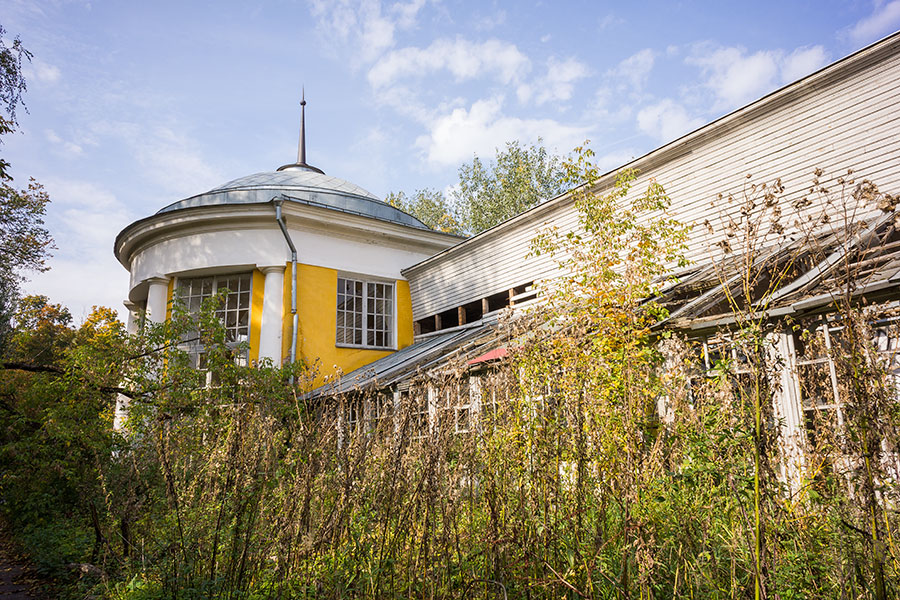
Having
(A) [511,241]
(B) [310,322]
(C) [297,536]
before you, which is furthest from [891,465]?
(B) [310,322]

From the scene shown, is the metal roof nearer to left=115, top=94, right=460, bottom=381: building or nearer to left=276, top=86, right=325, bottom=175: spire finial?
left=115, top=94, right=460, bottom=381: building

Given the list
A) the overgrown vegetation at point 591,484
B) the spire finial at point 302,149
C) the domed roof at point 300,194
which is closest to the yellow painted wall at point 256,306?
the domed roof at point 300,194

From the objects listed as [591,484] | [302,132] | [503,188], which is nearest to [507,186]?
[503,188]

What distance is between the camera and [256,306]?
12719 mm

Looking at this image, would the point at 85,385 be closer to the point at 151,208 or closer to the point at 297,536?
the point at 297,536

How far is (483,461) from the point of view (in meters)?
2.83

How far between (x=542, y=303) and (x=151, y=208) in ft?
45.0

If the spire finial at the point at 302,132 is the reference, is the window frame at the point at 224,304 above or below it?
below

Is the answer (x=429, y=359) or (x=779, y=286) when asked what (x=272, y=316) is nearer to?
(x=429, y=359)

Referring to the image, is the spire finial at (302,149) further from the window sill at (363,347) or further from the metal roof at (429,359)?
the metal roof at (429,359)

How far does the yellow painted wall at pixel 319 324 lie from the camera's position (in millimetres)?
12453

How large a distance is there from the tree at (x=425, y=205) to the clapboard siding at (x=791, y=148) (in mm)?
20237

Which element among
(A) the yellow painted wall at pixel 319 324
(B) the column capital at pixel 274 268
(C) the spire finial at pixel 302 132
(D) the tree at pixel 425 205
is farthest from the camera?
(D) the tree at pixel 425 205

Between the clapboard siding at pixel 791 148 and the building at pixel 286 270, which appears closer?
the clapboard siding at pixel 791 148
